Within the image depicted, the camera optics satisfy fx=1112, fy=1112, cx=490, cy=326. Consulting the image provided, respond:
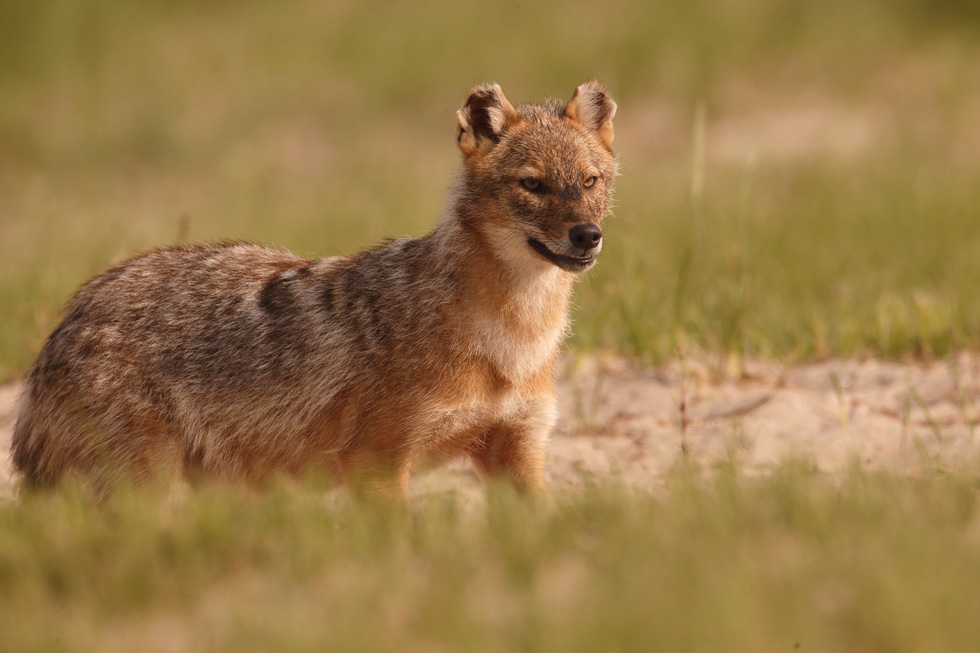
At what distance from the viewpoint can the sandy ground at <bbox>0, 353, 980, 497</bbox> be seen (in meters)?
5.82

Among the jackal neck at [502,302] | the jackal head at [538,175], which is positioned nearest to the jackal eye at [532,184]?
the jackal head at [538,175]

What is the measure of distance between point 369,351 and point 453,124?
11422 millimetres

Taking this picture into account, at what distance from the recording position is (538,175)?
5035 mm

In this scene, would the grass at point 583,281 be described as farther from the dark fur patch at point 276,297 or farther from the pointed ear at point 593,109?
the pointed ear at point 593,109

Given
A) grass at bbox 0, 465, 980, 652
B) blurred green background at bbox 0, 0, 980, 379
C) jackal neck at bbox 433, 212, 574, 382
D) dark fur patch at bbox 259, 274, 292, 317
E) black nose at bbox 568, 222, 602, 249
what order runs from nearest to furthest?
grass at bbox 0, 465, 980, 652, black nose at bbox 568, 222, 602, 249, jackal neck at bbox 433, 212, 574, 382, dark fur patch at bbox 259, 274, 292, 317, blurred green background at bbox 0, 0, 980, 379

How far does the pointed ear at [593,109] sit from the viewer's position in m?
5.51

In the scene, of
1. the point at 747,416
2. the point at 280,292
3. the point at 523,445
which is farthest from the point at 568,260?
the point at 747,416

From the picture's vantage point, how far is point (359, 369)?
5047mm

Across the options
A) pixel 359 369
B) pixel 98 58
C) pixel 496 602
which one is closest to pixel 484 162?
pixel 359 369

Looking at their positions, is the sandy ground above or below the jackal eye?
below

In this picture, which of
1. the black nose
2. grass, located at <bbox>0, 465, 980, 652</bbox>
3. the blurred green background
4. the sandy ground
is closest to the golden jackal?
the black nose

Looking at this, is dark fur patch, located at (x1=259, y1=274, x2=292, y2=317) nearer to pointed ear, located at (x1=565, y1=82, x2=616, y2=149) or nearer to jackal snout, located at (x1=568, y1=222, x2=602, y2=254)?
jackal snout, located at (x1=568, y1=222, x2=602, y2=254)

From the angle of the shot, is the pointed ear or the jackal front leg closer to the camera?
the jackal front leg

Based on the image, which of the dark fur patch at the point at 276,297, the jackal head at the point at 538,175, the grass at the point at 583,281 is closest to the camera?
the grass at the point at 583,281
